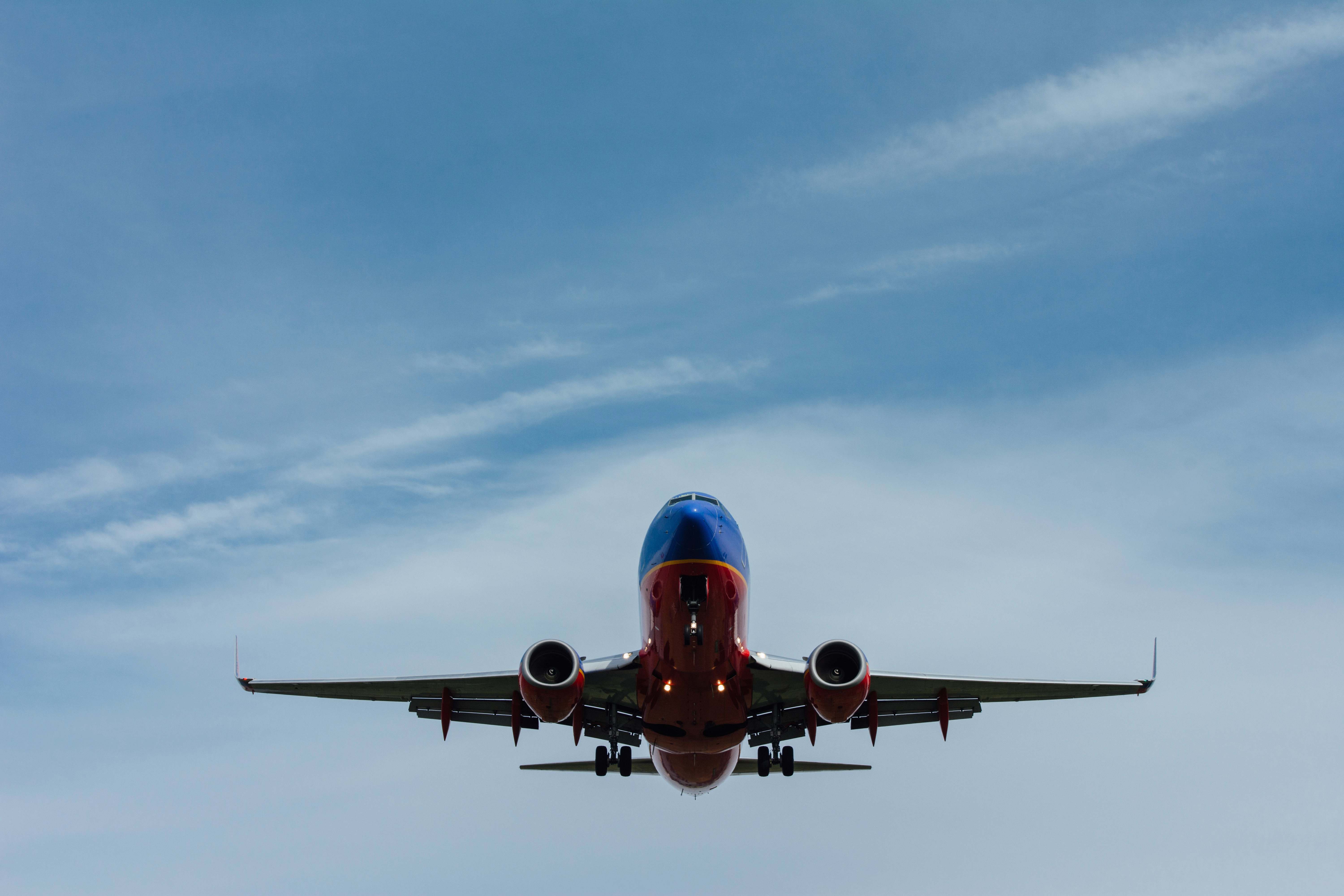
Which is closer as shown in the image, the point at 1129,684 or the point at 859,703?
the point at 859,703

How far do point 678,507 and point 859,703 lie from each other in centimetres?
543

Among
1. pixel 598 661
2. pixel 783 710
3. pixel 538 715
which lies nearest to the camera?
pixel 538 715

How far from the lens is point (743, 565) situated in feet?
85.7

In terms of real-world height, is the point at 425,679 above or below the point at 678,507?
below

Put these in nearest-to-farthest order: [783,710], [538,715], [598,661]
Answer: [538,715]
[598,661]
[783,710]

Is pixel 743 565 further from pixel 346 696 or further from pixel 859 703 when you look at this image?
pixel 346 696

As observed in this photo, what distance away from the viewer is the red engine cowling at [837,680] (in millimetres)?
24453

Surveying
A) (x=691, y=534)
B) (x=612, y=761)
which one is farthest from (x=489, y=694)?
(x=691, y=534)

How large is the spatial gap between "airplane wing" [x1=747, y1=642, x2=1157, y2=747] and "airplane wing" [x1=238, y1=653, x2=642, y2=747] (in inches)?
118

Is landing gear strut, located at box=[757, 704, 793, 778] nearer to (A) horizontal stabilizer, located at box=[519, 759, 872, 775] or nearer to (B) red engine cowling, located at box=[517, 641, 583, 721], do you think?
(A) horizontal stabilizer, located at box=[519, 759, 872, 775]

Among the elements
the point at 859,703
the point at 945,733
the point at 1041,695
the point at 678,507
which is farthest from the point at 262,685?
the point at 1041,695

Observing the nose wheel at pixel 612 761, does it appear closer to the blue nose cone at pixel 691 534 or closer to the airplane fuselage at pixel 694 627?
the airplane fuselage at pixel 694 627

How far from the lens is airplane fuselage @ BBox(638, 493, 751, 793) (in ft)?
80.3

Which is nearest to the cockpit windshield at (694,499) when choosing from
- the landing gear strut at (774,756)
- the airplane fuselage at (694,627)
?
the airplane fuselage at (694,627)
